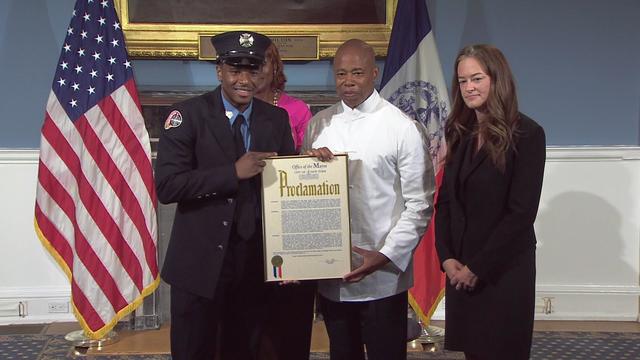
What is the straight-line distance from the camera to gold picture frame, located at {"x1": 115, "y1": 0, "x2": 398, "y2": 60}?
4441 mm

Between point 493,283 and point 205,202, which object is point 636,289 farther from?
point 205,202

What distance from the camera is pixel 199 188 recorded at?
2170 millimetres

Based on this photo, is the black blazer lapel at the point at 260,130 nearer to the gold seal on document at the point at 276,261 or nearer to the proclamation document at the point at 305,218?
the proclamation document at the point at 305,218

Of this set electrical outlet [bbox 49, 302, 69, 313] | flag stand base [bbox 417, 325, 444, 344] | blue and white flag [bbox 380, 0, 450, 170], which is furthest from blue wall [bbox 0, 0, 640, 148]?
flag stand base [bbox 417, 325, 444, 344]

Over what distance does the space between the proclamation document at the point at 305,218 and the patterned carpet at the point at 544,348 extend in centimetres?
176

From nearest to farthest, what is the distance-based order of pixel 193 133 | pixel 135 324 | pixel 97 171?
pixel 193 133, pixel 97 171, pixel 135 324

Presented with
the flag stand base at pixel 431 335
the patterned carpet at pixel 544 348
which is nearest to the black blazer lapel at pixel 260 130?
the patterned carpet at pixel 544 348

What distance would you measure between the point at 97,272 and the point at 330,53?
1.87 metres

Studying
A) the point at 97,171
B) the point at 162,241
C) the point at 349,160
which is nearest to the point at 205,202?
the point at 349,160

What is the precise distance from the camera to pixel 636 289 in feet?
15.2

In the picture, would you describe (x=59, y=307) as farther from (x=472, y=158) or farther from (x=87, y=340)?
(x=472, y=158)

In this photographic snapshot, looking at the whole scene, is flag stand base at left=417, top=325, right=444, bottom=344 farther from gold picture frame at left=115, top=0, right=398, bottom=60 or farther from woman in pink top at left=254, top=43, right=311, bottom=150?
gold picture frame at left=115, top=0, right=398, bottom=60

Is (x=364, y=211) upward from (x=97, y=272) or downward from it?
upward

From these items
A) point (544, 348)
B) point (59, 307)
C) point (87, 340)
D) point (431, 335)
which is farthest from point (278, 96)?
point (59, 307)
